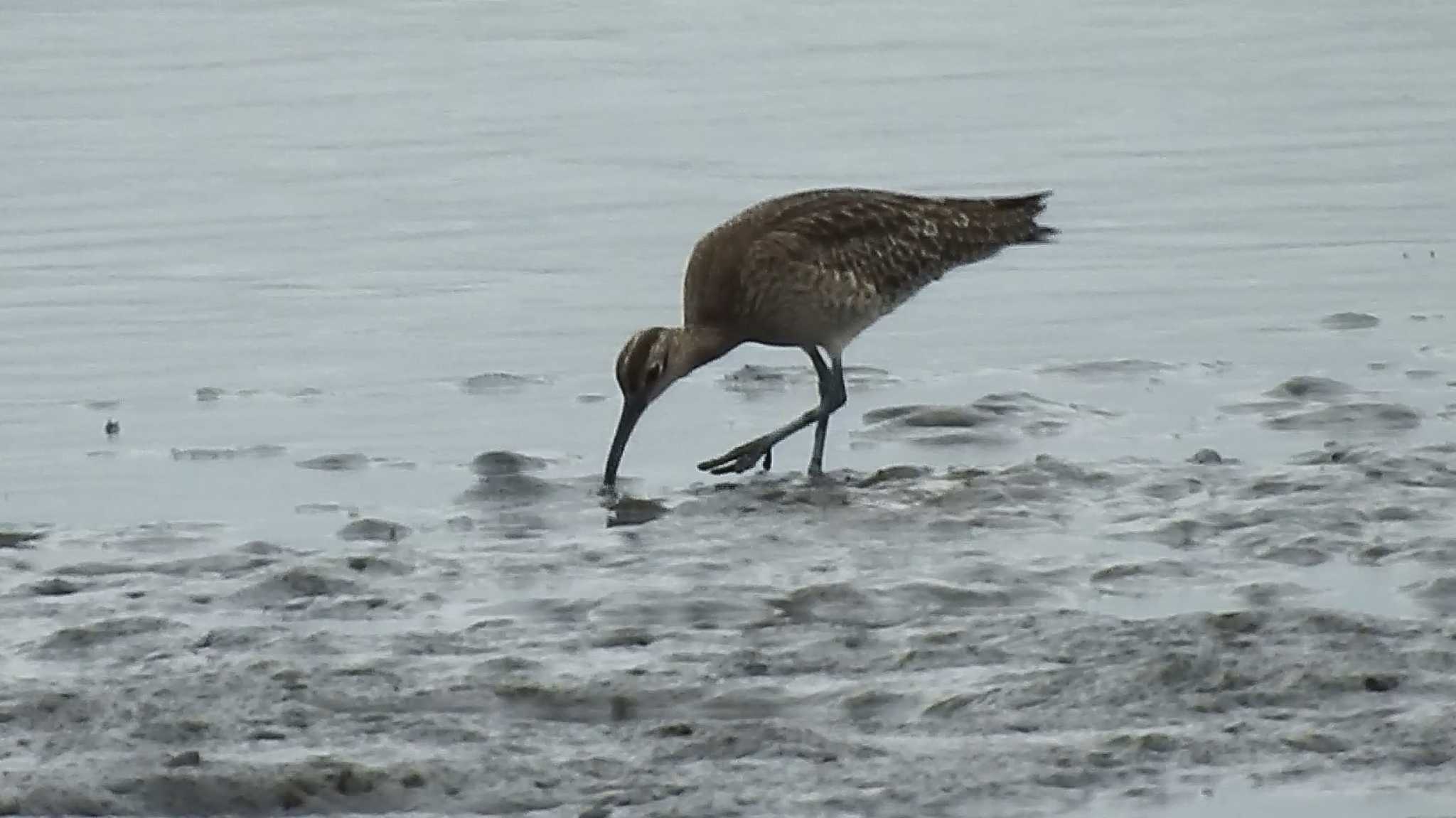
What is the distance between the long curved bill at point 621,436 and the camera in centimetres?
867

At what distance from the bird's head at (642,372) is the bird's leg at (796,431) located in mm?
257

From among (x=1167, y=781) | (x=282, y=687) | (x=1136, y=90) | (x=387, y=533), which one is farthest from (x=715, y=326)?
(x=1136, y=90)

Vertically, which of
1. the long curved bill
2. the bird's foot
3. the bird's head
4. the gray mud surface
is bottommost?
the gray mud surface

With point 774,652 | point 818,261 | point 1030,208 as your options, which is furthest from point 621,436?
point 1030,208

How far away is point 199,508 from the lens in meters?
8.44

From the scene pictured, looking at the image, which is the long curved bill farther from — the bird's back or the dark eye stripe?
the bird's back

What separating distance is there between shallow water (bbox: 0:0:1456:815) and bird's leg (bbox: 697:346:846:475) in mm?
76

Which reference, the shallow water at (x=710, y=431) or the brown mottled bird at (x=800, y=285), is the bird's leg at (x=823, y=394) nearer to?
the brown mottled bird at (x=800, y=285)

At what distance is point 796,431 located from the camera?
366 inches

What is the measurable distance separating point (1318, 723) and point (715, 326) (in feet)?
13.4

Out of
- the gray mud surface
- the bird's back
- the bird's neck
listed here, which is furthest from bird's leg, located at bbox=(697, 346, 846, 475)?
the gray mud surface

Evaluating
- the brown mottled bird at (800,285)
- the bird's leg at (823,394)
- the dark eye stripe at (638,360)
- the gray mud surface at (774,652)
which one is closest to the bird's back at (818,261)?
the brown mottled bird at (800,285)

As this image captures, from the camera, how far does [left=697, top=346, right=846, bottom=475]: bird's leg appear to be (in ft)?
29.2

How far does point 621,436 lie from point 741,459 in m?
0.37
